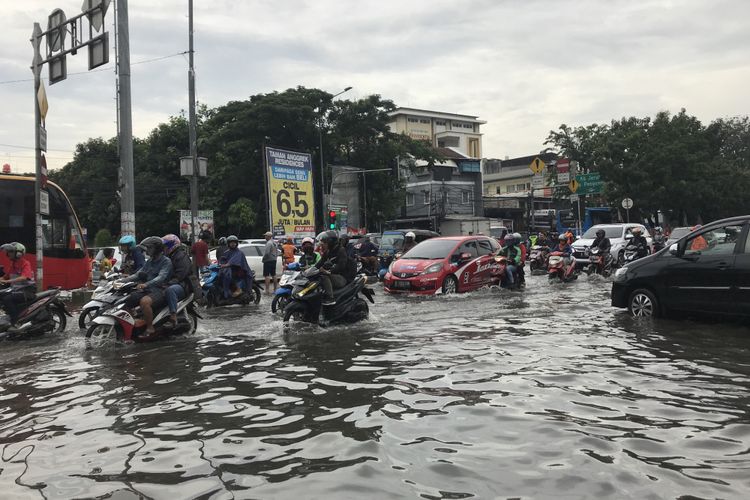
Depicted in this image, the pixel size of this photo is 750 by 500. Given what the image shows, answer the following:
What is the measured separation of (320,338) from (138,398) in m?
3.59

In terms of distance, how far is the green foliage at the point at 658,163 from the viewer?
4194 cm

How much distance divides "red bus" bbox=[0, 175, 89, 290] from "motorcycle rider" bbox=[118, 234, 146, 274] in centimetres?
636

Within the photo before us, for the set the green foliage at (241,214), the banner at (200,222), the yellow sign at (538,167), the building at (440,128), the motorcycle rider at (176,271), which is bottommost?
the motorcycle rider at (176,271)

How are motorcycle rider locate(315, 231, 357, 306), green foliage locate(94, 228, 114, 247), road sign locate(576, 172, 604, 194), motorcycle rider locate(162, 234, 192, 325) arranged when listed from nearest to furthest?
motorcycle rider locate(162, 234, 192, 325) → motorcycle rider locate(315, 231, 357, 306) → road sign locate(576, 172, 604, 194) → green foliage locate(94, 228, 114, 247)

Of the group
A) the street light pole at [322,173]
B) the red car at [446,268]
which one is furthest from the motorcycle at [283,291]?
the street light pole at [322,173]

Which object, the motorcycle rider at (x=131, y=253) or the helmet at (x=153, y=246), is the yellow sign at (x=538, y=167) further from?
the helmet at (x=153, y=246)

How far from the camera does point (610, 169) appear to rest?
42344 mm

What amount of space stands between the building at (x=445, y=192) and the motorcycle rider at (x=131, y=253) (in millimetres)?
45766

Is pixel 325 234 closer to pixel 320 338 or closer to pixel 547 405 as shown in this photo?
pixel 320 338

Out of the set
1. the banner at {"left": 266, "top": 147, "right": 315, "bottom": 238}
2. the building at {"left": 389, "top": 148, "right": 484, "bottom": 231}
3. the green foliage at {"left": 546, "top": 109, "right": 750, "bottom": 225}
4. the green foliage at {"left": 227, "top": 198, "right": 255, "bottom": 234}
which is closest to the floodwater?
the banner at {"left": 266, "top": 147, "right": 315, "bottom": 238}

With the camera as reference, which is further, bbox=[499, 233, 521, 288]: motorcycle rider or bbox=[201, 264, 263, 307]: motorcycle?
bbox=[499, 233, 521, 288]: motorcycle rider

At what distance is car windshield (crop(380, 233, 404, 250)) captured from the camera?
2648cm

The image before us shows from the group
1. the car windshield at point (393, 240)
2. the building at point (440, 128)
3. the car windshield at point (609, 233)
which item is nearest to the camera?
the car windshield at point (609, 233)

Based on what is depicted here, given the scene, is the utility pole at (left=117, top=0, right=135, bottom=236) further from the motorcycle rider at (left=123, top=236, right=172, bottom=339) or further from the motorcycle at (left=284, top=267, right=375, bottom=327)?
the motorcycle at (left=284, top=267, right=375, bottom=327)
